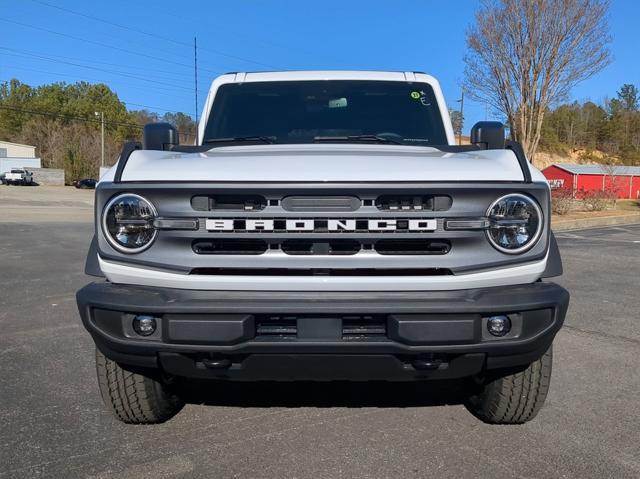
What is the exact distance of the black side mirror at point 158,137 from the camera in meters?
3.59

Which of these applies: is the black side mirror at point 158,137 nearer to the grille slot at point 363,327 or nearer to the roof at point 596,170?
the grille slot at point 363,327

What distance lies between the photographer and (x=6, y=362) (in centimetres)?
451

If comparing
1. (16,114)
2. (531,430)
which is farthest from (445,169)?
(16,114)

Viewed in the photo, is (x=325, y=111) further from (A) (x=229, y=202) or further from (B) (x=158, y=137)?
(A) (x=229, y=202)

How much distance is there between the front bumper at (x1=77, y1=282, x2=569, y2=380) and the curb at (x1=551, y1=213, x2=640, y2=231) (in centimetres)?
1544

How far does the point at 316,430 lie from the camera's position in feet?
10.8

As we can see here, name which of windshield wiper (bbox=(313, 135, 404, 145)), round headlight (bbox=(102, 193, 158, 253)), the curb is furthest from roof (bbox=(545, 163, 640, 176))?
round headlight (bbox=(102, 193, 158, 253))

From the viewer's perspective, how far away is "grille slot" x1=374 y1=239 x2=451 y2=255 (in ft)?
8.53

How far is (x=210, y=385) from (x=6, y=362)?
5.67ft

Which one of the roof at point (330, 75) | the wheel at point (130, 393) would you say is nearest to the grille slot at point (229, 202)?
the wheel at point (130, 393)

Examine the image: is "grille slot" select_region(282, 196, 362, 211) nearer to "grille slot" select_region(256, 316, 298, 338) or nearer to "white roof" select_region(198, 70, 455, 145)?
"grille slot" select_region(256, 316, 298, 338)

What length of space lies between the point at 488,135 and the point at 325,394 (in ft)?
6.27

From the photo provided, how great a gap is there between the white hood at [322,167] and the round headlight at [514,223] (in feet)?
0.36

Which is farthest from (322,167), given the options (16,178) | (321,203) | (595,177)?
(16,178)
